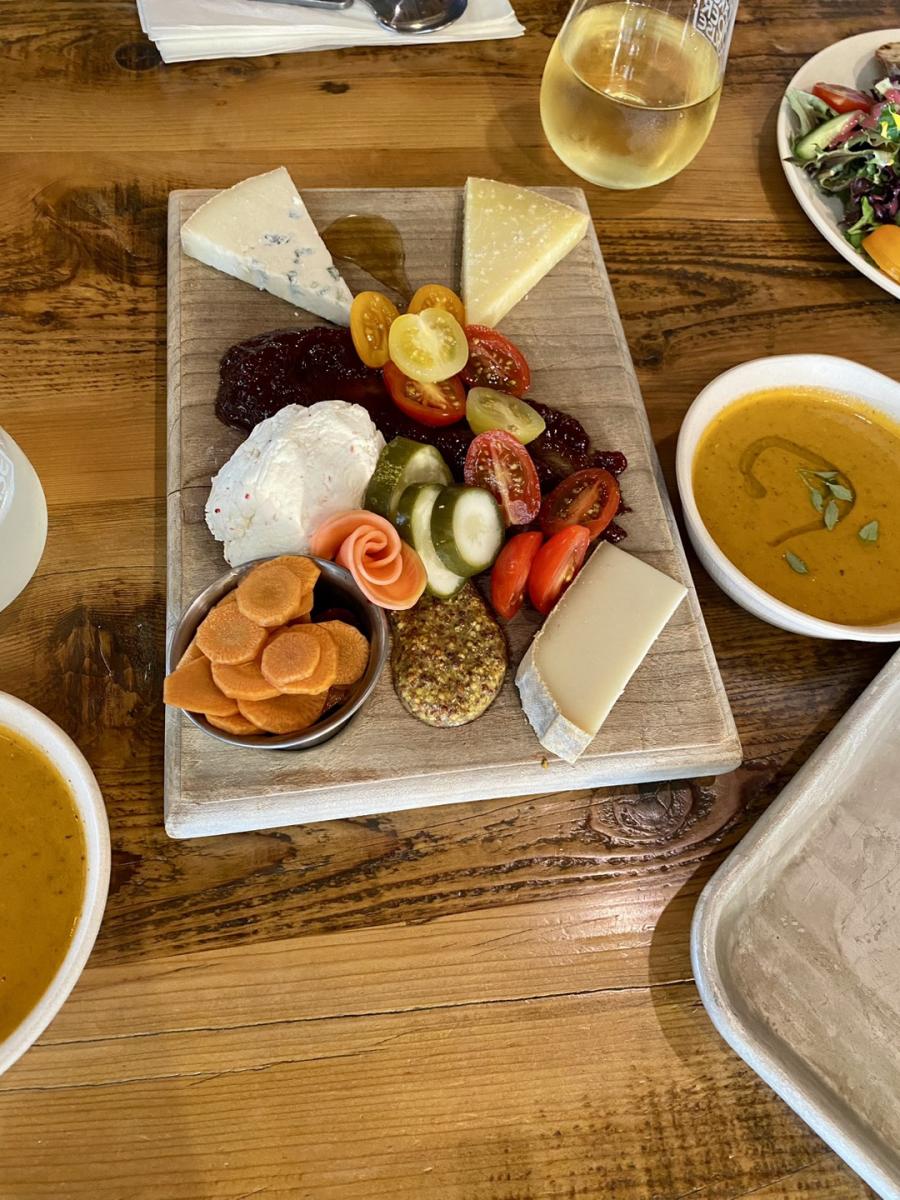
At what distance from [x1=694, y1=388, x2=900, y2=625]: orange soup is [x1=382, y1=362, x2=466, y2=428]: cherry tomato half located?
453mm

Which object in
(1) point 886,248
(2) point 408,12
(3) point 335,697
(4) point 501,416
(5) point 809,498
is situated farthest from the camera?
(2) point 408,12

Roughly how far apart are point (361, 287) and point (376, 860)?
1.08 m

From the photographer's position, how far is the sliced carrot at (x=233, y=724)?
1187 millimetres

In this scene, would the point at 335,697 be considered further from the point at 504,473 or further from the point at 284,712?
the point at 504,473

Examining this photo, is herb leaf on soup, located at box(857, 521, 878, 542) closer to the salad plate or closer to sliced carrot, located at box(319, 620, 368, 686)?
the salad plate

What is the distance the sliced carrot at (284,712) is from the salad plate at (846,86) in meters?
1.52

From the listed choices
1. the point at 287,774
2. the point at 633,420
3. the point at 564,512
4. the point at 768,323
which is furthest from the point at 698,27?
the point at 287,774

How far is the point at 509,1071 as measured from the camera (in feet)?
3.97

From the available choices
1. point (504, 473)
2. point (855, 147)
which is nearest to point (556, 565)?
point (504, 473)

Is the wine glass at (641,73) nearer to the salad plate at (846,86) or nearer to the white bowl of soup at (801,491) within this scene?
the salad plate at (846,86)

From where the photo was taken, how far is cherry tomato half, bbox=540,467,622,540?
1.46 meters

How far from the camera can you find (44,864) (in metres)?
1.19

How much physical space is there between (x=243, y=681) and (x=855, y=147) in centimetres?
175

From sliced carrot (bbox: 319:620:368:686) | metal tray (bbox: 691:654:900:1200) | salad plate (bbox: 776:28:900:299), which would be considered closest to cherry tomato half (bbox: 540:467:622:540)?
sliced carrot (bbox: 319:620:368:686)
